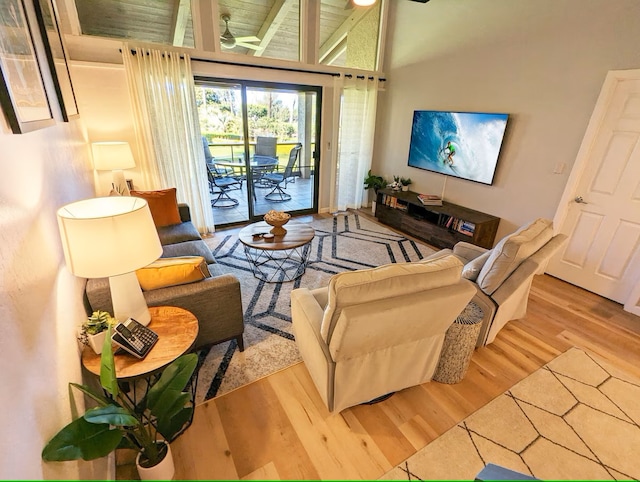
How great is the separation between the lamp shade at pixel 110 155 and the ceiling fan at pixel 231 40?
1.75 metres

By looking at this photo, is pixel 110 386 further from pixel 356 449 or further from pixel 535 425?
pixel 535 425

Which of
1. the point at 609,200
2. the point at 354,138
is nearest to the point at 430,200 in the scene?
the point at 354,138

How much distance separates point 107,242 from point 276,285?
74.2 inches

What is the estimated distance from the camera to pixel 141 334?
140 cm

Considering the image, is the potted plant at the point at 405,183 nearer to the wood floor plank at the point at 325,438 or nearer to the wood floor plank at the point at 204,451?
the wood floor plank at the point at 325,438

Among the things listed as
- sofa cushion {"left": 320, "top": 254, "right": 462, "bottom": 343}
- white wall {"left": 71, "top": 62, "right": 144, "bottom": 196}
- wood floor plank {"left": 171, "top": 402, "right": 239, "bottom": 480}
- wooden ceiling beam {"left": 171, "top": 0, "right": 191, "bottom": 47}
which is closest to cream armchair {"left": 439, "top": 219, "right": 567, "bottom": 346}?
sofa cushion {"left": 320, "top": 254, "right": 462, "bottom": 343}

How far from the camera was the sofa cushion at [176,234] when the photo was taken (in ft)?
9.44

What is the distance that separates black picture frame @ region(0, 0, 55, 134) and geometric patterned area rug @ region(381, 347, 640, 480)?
6.96 ft

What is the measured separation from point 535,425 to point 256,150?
4231 millimetres

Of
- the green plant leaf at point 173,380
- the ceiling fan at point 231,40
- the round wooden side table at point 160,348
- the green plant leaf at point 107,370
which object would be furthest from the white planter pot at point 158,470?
the ceiling fan at point 231,40

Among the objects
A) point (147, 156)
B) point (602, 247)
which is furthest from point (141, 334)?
point (602, 247)

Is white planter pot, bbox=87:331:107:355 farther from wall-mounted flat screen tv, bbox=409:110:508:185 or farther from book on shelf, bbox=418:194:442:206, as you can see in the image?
wall-mounted flat screen tv, bbox=409:110:508:185

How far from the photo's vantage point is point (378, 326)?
137 cm

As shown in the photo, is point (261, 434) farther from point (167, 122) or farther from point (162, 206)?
point (167, 122)
